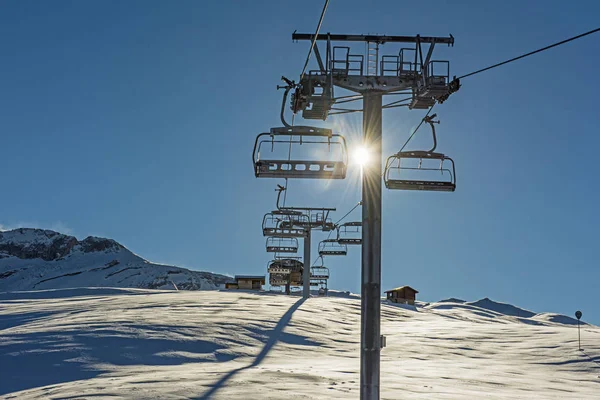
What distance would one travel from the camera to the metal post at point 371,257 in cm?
1104

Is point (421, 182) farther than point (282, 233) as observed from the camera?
No

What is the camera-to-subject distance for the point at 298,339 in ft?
81.4

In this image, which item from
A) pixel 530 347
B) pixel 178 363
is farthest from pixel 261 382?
pixel 530 347

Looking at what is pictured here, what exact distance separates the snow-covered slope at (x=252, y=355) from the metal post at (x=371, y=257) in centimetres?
271

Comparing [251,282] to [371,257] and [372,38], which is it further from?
[371,257]

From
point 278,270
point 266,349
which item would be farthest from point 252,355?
point 278,270

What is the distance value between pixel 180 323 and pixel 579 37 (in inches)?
749

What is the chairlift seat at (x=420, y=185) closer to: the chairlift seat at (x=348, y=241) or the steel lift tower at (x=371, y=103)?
the steel lift tower at (x=371, y=103)

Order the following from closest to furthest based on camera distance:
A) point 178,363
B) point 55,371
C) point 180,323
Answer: point 55,371, point 178,363, point 180,323

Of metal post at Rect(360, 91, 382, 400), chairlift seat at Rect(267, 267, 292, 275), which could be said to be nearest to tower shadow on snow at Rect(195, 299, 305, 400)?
metal post at Rect(360, 91, 382, 400)

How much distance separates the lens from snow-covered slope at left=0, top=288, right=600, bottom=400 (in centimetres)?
1452

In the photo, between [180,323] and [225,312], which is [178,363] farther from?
[225,312]

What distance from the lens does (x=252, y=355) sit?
20781mm

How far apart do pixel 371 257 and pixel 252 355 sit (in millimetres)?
10585
